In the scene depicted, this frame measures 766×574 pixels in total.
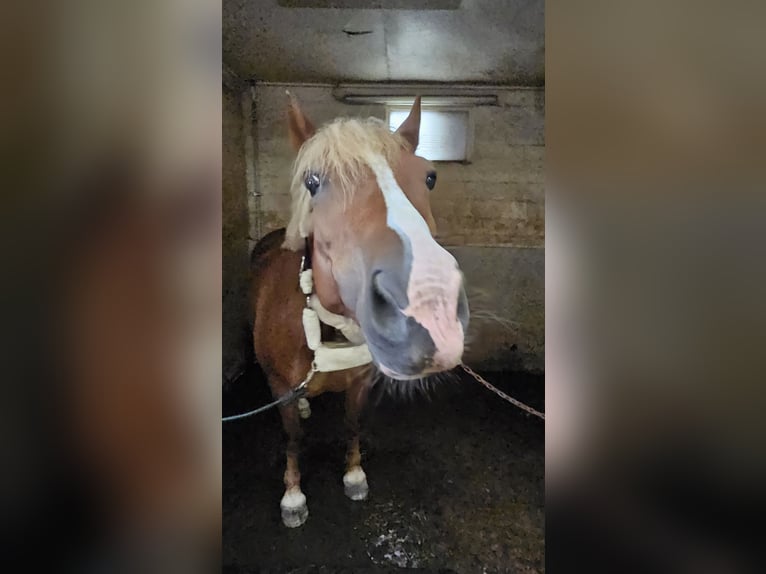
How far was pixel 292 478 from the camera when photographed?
1.99ft

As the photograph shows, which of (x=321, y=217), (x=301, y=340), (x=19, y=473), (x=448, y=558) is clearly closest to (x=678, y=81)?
(x=321, y=217)

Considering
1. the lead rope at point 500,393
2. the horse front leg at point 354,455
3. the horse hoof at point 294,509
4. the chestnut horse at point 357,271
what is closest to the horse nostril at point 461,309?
the chestnut horse at point 357,271

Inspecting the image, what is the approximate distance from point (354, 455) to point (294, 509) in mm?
121

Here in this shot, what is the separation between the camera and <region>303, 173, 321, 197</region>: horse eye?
560 millimetres

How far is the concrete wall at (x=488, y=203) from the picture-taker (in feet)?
1.90

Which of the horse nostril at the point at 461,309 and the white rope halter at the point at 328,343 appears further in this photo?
the white rope halter at the point at 328,343

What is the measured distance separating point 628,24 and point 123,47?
25.1 inches

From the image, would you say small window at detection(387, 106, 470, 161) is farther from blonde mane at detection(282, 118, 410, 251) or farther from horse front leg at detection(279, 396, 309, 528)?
horse front leg at detection(279, 396, 309, 528)

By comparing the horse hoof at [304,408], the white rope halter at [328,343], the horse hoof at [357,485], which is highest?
the white rope halter at [328,343]

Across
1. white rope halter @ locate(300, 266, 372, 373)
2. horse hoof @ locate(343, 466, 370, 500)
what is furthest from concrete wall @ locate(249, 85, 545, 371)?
horse hoof @ locate(343, 466, 370, 500)

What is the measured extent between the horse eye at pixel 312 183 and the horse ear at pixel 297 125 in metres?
0.06

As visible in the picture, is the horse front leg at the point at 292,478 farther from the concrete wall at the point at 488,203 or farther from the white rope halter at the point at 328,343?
the concrete wall at the point at 488,203

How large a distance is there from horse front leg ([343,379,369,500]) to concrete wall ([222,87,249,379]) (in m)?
0.18

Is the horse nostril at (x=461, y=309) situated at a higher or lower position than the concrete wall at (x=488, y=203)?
lower
